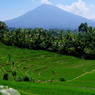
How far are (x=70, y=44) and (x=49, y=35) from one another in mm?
15013

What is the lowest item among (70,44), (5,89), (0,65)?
(0,65)

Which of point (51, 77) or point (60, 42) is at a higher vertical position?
point (60, 42)

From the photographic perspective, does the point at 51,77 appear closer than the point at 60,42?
Yes

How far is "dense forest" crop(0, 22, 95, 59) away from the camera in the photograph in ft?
243

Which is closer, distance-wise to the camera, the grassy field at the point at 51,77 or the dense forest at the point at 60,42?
the grassy field at the point at 51,77

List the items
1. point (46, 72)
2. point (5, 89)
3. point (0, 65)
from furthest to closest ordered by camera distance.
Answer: point (0, 65), point (46, 72), point (5, 89)

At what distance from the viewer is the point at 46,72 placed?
4259 centimetres

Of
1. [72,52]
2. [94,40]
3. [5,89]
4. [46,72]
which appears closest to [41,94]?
[5,89]

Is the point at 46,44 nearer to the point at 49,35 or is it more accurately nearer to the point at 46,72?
the point at 49,35

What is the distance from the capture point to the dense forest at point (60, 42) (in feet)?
243

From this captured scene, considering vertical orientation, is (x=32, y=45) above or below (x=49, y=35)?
below

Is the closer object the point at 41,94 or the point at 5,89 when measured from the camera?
the point at 5,89

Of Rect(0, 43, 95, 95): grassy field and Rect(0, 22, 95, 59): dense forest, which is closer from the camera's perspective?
Rect(0, 43, 95, 95): grassy field

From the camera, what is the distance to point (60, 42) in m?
79.6
